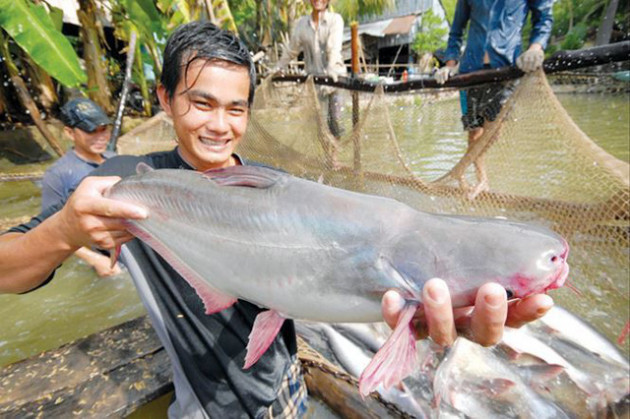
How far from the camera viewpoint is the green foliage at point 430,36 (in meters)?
31.2

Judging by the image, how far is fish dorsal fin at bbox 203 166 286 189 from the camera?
4.50 ft

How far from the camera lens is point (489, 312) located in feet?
3.46

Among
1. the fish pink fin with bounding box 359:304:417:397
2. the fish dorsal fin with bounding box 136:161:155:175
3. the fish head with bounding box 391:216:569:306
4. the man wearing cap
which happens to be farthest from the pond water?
the fish head with bounding box 391:216:569:306

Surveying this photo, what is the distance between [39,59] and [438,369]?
20.8ft

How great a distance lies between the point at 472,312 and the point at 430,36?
3549cm

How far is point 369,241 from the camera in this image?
120 cm

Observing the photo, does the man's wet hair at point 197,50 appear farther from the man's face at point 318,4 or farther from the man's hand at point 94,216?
the man's face at point 318,4

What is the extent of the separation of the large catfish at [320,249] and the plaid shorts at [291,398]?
670 mm

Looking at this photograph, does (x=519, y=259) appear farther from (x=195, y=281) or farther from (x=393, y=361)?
(x=195, y=281)

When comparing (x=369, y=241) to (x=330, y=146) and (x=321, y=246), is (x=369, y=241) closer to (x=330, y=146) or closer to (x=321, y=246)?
(x=321, y=246)

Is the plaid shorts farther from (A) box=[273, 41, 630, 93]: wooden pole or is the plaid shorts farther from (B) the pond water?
(A) box=[273, 41, 630, 93]: wooden pole

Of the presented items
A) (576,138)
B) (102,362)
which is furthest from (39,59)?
(576,138)

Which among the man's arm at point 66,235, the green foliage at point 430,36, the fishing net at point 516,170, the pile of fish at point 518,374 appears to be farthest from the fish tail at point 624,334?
the green foliage at point 430,36

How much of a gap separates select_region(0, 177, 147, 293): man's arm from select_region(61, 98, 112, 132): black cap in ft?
9.97
